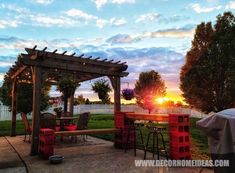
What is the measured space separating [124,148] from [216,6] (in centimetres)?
641

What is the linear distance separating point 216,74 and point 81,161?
11.6 meters

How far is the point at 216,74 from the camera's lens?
1441 cm

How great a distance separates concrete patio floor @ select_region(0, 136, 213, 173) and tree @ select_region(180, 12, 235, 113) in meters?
9.56

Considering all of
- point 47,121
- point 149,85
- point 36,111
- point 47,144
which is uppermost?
point 149,85

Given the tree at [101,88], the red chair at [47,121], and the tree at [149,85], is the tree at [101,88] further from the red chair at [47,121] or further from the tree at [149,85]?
the tree at [149,85]

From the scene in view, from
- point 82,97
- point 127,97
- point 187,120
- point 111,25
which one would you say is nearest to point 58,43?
point 111,25

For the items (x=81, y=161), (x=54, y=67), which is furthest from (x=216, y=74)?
(x=81, y=161)

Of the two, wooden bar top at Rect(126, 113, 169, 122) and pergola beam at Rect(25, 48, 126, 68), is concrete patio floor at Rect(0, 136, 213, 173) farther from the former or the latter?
pergola beam at Rect(25, 48, 126, 68)

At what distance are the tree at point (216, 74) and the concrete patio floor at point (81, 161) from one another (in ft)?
31.4

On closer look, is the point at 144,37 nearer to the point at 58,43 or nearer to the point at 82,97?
the point at 58,43

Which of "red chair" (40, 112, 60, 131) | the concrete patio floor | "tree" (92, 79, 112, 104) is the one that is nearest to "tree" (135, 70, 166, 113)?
"tree" (92, 79, 112, 104)

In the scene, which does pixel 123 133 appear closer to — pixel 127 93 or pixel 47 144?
pixel 127 93

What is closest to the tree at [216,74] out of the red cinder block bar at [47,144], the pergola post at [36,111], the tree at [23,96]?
the tree at [23,96]

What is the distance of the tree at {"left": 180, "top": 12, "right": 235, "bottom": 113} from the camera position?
45.9 feet
